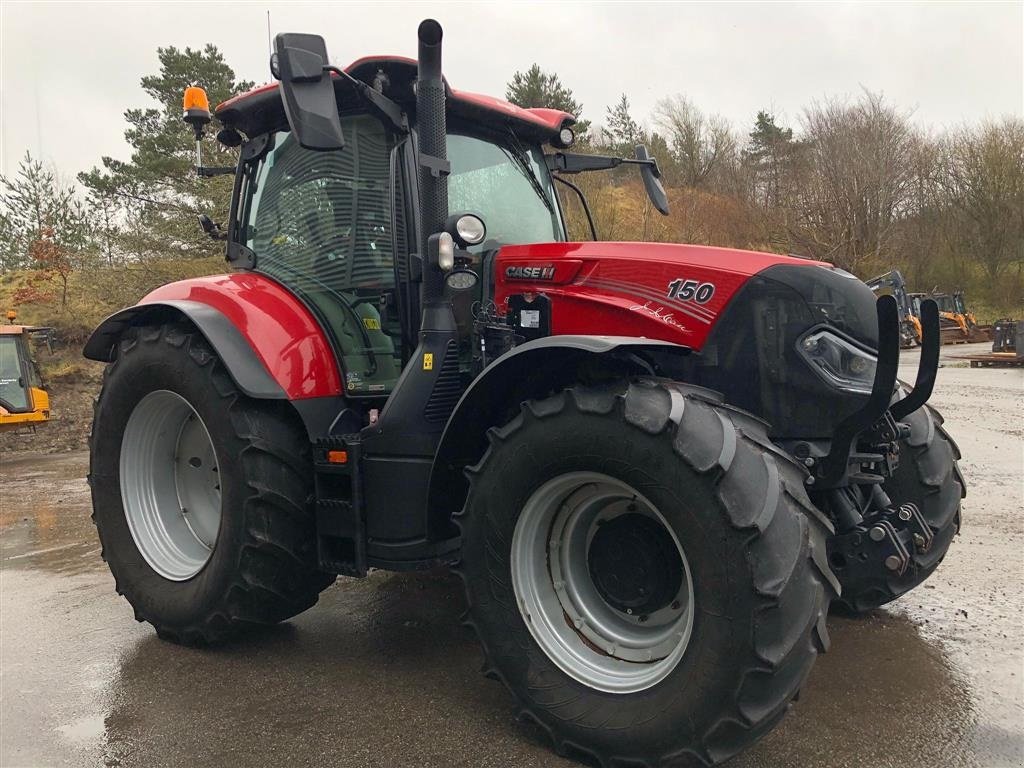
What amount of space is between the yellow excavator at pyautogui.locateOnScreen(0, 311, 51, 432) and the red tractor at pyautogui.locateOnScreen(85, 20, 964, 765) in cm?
949

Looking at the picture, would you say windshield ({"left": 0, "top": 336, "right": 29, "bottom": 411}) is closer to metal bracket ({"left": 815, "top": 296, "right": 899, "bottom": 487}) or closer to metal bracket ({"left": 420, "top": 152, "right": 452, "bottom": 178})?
metal bracket ({"left": 420, "top": 152, "right": 452, "bottom": 178})

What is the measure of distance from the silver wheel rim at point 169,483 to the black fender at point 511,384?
1.50 m

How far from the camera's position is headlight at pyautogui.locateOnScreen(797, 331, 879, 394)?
2.70 metres

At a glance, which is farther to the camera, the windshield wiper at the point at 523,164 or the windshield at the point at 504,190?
the windshield wiper at the point at 523,164

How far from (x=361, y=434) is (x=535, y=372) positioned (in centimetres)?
86

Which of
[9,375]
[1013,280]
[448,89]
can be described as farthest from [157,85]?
[1013,280]

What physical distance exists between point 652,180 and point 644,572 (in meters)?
2.63

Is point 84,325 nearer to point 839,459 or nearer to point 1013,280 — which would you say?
point 839,459

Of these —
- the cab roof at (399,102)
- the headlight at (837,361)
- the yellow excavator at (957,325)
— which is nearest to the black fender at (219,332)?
the cab roof at (399,102)

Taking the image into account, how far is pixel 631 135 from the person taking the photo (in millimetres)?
30500

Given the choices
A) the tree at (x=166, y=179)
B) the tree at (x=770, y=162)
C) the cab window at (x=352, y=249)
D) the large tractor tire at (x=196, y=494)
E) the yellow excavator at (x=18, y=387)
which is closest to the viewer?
the large tractor tire at (x=196, y=494)

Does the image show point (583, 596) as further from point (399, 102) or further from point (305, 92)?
point (399, 102)

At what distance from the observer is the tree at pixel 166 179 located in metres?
17.3

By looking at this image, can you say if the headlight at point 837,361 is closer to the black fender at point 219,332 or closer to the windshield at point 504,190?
the windshield at point 504,190
